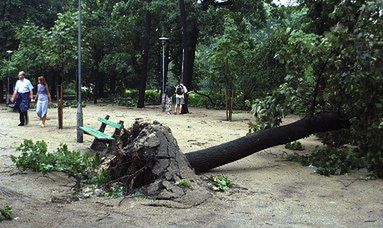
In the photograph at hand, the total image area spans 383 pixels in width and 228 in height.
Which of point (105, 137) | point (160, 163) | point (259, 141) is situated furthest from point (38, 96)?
point (160, 163)

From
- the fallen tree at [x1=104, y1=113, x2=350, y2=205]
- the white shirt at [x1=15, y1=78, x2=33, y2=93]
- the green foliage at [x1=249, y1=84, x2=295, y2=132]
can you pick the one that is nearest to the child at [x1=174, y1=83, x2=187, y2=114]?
the white shirt at [x1=15, y1=78, x2=33, y2=93]

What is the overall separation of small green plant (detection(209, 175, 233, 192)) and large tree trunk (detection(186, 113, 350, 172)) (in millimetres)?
637

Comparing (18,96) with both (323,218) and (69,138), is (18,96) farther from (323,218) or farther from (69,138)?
(323,218)

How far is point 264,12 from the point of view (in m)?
27.4

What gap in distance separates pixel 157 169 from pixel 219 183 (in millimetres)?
1009

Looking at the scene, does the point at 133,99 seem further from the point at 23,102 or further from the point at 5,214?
the point at 5,214

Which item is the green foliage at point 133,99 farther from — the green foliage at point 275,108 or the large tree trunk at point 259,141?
the large tree trunk at point 259,141

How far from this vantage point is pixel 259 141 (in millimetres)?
8305

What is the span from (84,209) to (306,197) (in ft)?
10.0

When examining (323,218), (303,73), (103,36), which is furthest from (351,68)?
(103,36)

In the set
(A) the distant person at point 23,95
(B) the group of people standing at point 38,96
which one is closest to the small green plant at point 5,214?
(B) the group of people standing at point 38,96

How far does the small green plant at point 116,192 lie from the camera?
5950 millimetres

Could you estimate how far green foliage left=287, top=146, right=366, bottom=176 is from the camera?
8.01 m

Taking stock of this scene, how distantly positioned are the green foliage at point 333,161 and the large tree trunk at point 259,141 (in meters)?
0.51
